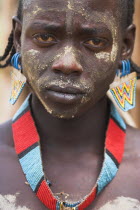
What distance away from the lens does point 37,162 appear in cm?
261

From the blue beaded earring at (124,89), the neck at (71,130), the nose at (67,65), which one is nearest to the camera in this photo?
the nose at (67,65)

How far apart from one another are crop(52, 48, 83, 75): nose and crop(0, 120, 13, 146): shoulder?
0.56 metres

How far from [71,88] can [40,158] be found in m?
0.44

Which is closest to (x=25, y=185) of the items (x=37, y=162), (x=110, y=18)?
(x=37, y=162)

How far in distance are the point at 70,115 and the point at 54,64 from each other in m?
0.27

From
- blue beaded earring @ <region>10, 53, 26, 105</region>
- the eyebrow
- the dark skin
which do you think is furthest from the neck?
the eyebrow

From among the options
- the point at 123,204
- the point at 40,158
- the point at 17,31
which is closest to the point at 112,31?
the point at 17,31

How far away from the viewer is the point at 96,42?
8.49 feet

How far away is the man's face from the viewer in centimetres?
245

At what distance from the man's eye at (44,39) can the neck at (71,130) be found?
39 cm

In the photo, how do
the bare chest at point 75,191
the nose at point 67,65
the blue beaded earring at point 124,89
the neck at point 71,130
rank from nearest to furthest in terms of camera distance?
the nose at point 67,65 < the bare chest at point 75,191 < the neck at point 71,130 < the blue beaded earring at point 124,89

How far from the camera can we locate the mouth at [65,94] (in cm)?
244

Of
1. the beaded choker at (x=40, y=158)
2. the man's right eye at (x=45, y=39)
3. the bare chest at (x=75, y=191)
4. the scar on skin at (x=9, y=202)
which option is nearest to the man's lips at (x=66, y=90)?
the man's right eye at (x=45, y=39)

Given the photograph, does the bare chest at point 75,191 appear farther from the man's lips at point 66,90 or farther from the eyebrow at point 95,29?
the eyebrow at point 95,29
